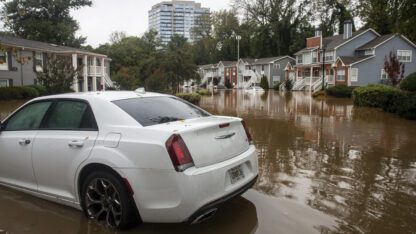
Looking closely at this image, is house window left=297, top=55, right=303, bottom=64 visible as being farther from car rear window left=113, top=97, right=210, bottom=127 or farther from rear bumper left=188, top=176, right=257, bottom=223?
rear bumper left=188, top=176, right=257, bottom=223

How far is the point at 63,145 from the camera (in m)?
4.42

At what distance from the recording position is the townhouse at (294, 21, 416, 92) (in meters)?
44.3

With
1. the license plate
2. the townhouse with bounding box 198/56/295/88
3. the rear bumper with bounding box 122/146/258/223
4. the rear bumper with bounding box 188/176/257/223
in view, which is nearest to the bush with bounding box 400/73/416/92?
the license plate

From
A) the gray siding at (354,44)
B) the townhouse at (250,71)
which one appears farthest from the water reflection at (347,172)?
the townhouse at (250,71)

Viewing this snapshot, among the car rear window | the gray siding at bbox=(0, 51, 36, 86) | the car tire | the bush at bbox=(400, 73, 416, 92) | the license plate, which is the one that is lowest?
the car tire

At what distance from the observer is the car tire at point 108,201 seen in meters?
3.94

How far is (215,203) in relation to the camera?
3885 mm

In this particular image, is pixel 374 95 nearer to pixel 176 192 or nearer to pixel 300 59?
pixel 176 192

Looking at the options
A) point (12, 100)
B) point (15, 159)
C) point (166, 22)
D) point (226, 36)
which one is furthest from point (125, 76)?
point (166, 22)

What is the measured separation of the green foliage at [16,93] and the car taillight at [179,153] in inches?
1058

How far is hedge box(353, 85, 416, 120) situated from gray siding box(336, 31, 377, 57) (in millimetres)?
27459

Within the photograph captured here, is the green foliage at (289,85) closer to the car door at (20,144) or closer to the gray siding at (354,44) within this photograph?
the gray siding at (354,44)

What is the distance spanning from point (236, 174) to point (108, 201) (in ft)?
4.73

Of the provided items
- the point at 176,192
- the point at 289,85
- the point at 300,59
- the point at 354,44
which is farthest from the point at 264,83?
the point at 176,192
